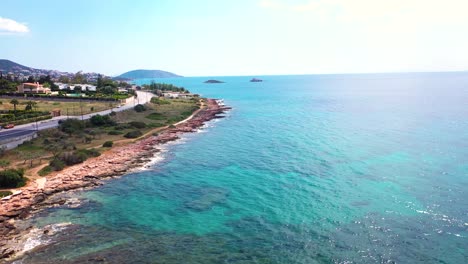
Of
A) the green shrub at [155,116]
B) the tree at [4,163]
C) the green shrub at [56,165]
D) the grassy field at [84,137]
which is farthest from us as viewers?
the green shrub at [155,116]

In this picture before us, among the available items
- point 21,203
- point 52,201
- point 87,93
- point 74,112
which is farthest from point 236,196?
point 87,93

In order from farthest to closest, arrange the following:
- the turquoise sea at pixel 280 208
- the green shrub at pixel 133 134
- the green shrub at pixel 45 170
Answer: the green shrub at pixel 133 134 < the green shrub at pixel 45 170 < the turquoise sea at pixel 280 208

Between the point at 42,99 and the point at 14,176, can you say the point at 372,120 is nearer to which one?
the point at 14,176

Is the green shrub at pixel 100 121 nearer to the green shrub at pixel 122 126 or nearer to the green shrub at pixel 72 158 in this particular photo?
the green shrub at pixel 122 126

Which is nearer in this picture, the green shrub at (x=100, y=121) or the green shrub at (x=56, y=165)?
the green shrub at (x=56, y=165)

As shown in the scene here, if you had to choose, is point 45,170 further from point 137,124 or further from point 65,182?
point 137,124

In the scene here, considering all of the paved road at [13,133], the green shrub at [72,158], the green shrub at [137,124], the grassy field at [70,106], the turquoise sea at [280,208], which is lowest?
the turquoise sea at [280,208]

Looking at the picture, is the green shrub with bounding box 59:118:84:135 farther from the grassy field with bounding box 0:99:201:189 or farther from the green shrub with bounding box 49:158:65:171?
the green shrub with bounding box 49:158:65:171

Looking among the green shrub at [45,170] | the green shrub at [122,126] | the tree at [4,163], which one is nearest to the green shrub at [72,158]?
the green shrub at [45,170]
